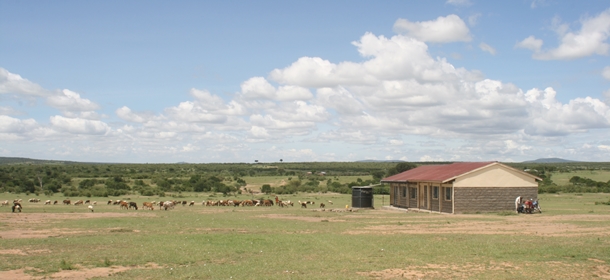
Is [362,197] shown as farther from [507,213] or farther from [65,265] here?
[65,265]

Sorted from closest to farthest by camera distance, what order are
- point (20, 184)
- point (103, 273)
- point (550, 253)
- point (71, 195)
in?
point (103, 273)
point (550, 253)
point (71, 195)
point (20, 184)

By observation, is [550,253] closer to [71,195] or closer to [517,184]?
[517,184]

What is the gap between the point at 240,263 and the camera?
55.5ft

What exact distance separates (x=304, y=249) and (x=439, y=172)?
78.0ft

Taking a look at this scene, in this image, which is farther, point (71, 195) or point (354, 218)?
point (71, 195)

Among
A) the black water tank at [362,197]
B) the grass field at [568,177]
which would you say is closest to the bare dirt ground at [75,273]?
the black water tank at [362,197]

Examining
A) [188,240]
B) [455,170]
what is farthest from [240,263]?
[455,170]

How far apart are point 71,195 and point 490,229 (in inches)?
1789

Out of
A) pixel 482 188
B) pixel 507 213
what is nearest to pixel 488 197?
pixel 482 188

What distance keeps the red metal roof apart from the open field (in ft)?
21.2

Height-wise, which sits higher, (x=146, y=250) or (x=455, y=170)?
(x=455, y=170)

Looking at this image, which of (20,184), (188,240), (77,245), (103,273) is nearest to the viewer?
(103,273)

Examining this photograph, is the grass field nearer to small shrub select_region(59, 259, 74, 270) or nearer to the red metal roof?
the red metal roof

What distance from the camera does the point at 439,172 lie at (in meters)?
41.6
